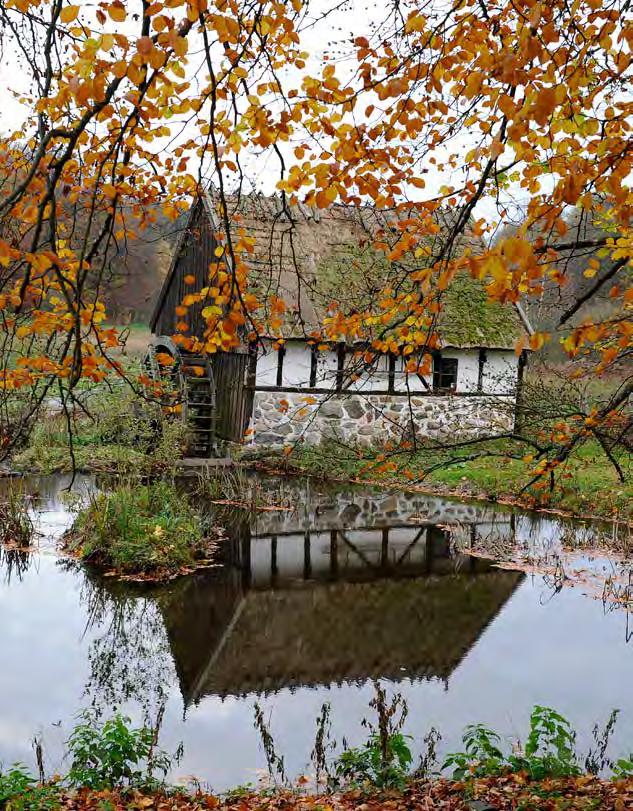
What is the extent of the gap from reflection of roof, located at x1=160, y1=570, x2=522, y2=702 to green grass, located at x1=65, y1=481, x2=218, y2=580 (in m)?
1.14

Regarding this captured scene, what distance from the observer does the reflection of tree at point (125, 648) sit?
621 centimetres

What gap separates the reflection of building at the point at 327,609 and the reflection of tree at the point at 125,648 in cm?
17

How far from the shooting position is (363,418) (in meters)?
16.2

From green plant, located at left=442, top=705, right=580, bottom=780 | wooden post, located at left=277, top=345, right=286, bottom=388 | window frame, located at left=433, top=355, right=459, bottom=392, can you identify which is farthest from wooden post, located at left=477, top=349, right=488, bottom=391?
green plant, located at left=442, top=705, right=580, bottom=780

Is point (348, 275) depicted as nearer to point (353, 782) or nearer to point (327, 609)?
point (327, 609)

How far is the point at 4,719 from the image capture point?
575 cm

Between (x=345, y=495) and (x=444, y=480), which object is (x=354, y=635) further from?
(x=444, y=480)

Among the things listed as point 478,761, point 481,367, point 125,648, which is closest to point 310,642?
point 125,648

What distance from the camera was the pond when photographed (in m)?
5.84

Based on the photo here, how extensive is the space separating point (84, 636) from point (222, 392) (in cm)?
976

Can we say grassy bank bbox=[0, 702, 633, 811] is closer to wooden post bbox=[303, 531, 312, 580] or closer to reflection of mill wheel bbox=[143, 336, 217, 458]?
wooden post bbox=[303, 531, 312, 580]

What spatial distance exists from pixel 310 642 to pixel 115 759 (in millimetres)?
2769

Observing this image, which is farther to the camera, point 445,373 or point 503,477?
point 445,373

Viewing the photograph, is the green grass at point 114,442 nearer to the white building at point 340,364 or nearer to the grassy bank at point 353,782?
the white building at point 340,364
